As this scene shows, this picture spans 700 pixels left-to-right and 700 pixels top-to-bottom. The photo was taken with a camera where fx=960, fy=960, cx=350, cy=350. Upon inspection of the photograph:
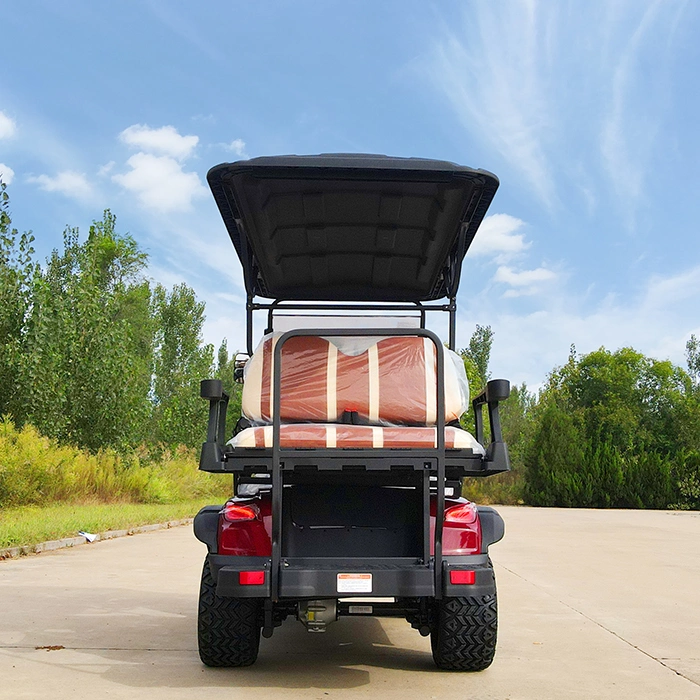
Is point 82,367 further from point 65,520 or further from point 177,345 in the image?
point 177,345

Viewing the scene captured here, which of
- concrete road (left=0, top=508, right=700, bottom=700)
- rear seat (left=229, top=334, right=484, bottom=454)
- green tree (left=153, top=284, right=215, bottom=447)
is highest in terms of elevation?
green tree (left=153, top=284, right=215, bottom=447)

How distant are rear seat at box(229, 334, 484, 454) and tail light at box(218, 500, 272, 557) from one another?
45 cm

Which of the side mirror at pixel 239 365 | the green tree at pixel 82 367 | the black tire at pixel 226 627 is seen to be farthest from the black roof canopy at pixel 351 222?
the green tree at pixel 82 367

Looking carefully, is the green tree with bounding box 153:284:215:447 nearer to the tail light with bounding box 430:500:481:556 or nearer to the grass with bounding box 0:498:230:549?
the grass with bounding box 0:498:230:549

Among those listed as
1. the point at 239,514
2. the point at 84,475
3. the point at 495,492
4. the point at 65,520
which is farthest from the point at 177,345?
the point at 239,514

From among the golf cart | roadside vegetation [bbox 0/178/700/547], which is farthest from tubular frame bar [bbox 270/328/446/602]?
roadside vegetation [bbox 0/178/700/547]

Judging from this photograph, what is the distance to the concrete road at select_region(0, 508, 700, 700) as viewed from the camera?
544 cm

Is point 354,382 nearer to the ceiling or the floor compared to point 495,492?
nearer to the ceiling

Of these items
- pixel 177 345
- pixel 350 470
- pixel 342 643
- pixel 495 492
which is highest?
pixel 177 345

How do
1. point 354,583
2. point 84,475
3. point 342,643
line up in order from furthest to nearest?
point 84,475
point 342,643
point 354,583

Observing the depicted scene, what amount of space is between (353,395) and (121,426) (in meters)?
22.2

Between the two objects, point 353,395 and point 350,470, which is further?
point 353,395

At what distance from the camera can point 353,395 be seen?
5359 millimetres

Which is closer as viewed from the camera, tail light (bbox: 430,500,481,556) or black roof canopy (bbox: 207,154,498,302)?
tail light (bbox: 430,500,481,556)
